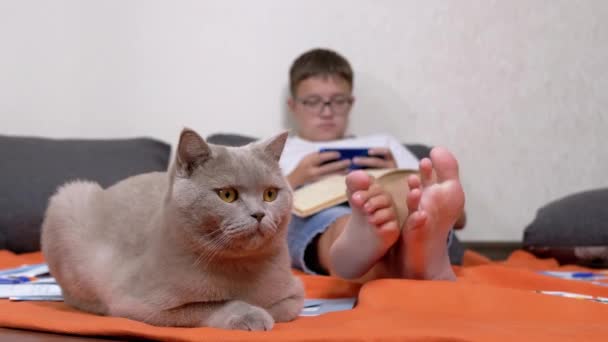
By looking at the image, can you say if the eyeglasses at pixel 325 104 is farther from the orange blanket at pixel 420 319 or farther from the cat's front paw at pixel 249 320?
the cat's front paw at pixel 249 320

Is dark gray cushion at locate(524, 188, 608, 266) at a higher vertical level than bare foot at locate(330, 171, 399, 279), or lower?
lower

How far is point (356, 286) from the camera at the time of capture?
4.39 feet

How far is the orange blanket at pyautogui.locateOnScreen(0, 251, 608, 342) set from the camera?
0.83 metres

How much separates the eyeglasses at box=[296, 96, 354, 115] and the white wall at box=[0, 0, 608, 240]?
258mm

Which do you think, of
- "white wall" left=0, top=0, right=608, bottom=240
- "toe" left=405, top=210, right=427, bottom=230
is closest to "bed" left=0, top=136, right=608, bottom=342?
"toe" left=405, top=210, right=427, bottom=230

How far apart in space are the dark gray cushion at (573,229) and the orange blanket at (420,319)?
0.58 meters

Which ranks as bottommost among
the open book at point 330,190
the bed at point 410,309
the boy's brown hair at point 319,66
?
the bed at point 410,309

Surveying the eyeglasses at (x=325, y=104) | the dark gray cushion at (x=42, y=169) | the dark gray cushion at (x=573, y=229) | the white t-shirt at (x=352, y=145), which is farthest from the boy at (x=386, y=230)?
the dark gray cushion at (x=42, y=169)

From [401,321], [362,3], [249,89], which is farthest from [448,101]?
[401,321]

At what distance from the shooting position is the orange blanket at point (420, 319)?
83 centimetres

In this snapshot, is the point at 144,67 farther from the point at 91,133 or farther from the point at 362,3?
the point at 362,3

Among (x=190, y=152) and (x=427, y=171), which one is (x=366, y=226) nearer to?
(x=427, y=171)

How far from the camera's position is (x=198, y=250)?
94 cm

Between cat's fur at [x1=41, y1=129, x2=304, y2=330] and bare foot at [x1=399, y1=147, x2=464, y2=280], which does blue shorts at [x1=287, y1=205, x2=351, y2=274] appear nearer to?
bare foot at [x1=399, y1=147, x2=464, y2=280]
